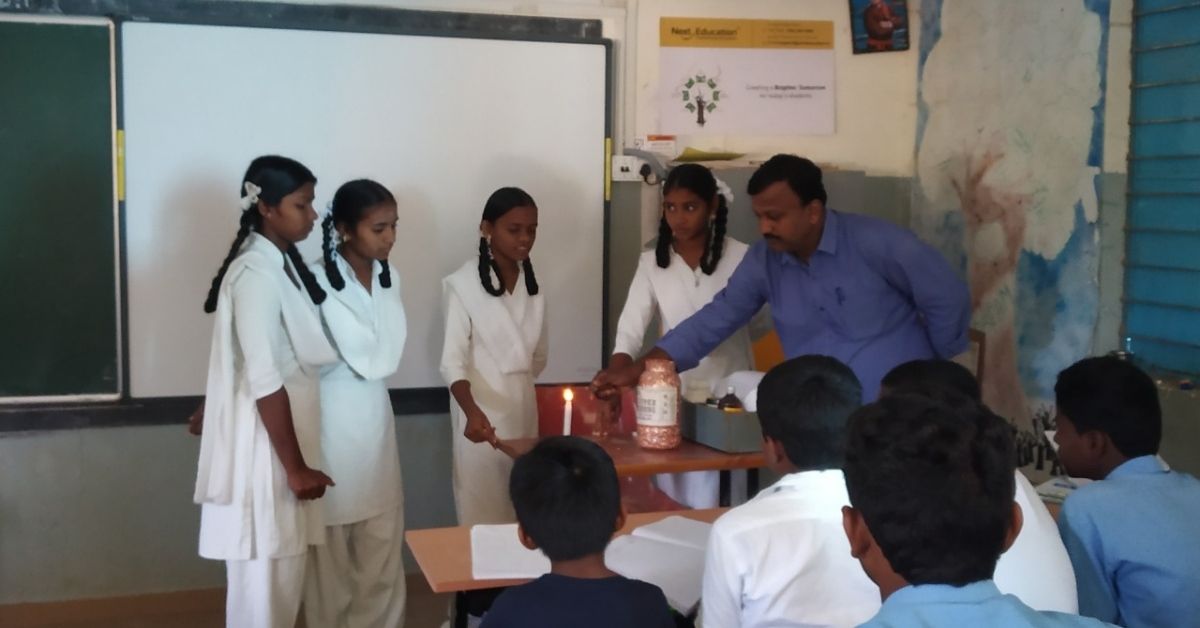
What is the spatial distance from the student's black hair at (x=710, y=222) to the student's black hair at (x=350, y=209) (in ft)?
3.24

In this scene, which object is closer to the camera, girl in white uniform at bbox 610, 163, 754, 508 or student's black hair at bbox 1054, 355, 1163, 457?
student's black hair at bbox 1054, 355, 1163, 457

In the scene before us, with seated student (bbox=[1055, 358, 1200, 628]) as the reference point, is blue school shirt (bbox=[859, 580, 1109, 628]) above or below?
above

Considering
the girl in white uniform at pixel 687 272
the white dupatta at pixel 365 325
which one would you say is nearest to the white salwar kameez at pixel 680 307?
the girl in white uniform at pixel 687 272

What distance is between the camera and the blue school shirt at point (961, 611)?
3.95ft

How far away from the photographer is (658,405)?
3.34 metres

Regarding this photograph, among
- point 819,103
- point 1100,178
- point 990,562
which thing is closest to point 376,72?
point 819,103

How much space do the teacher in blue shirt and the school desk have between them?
0.73m

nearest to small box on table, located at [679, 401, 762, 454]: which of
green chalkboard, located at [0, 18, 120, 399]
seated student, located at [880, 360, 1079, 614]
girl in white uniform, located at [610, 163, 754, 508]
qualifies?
girl in white uniform, located at [610, 163, 754, 508]

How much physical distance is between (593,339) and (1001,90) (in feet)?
5.87

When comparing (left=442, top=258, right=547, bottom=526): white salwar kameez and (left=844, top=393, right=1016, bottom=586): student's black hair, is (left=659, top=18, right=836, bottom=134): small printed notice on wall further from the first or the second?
(left=844, top=393, right=1016, bottom=586): student's black hair

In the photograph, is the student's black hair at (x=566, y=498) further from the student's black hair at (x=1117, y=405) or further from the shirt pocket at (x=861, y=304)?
the shirt pocket at (x=861, y=304)

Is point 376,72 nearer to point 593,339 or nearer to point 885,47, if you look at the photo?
point 593,339

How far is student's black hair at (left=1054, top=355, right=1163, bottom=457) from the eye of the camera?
2.26m

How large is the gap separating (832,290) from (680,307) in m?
0.67
